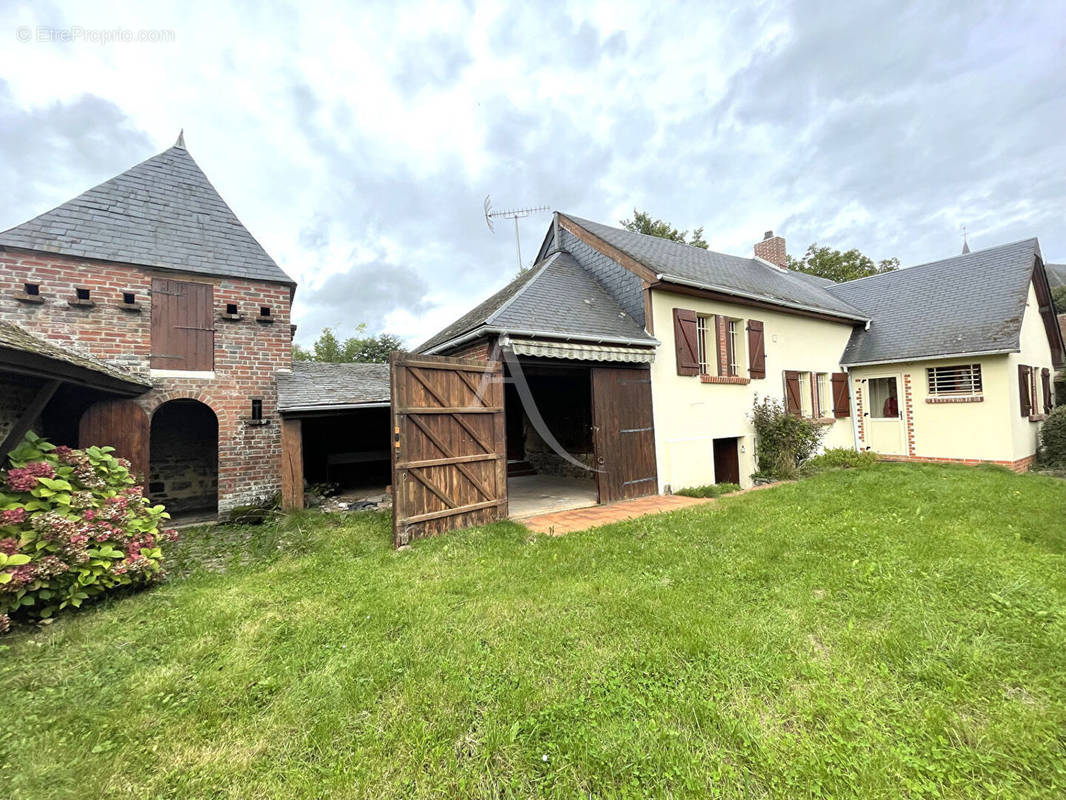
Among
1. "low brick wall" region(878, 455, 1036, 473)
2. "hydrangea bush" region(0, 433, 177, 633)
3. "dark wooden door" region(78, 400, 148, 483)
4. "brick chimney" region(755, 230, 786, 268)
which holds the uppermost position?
"brick chimney" region(755, 230, 786, 268)

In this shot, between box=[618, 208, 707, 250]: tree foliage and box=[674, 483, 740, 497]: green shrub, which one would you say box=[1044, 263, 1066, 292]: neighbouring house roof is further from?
box=[674, 483, 740, 497]: green shrub

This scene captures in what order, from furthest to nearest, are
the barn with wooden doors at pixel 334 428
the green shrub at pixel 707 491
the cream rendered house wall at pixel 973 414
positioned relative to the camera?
the cream rendered house wall at pixel 973 414
the green shrub at pixel 707 491
the barn with wooden doors at pixel 334 428

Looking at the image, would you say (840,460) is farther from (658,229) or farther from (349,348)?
(349,348)

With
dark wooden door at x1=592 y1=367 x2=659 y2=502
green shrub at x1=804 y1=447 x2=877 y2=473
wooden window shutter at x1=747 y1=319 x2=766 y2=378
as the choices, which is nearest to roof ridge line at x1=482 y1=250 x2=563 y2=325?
dark wooden door at x1=592 y1=367 x2=659 y2=502

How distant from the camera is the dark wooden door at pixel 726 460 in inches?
419

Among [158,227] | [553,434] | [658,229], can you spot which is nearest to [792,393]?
[553,434]

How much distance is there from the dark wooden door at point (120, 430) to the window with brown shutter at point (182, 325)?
1.02m

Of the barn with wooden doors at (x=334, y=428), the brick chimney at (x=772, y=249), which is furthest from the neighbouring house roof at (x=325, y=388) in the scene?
the brick chimney at (x=772, y=249)

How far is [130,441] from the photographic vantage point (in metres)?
7.21

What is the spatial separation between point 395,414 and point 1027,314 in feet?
63.7

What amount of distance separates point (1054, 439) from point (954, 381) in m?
4.04

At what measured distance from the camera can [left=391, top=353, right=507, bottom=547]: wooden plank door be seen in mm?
5812

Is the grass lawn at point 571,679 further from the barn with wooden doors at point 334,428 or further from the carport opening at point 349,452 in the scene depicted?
the carport opening at point 349,452

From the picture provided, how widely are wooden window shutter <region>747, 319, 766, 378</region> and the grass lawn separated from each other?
6289mm
